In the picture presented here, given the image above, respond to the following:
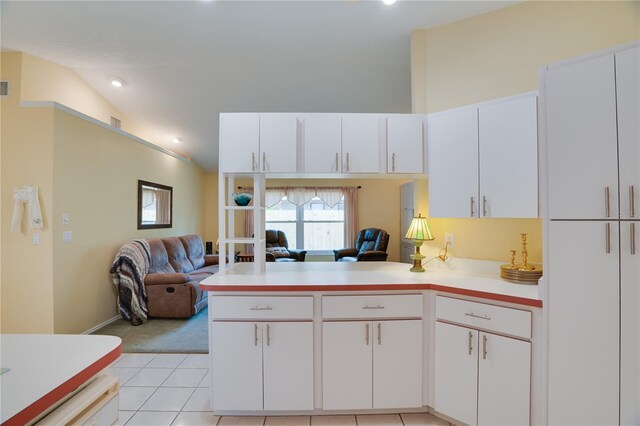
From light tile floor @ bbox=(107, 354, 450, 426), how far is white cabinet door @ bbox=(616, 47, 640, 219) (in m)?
1.65

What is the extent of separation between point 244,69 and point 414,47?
2003mm

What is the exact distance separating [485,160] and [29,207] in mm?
4072

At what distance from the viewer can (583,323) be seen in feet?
4.86

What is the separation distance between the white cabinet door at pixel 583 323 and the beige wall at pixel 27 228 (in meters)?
4.15

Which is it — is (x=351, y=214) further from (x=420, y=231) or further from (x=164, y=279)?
(x=420, y=231)

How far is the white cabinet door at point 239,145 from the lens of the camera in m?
2.21

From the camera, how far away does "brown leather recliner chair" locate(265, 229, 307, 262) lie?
19.2 feet

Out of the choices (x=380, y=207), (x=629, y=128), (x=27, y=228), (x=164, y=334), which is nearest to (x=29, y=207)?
(x=27, y=228)

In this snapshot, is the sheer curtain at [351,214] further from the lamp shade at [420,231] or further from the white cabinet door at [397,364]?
the white cabinet door at [397,364]

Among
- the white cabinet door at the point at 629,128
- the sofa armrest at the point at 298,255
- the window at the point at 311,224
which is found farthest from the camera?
the window at the point at 311,224

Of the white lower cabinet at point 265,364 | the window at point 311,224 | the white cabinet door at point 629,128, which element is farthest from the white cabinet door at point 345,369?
the window at point 311,224

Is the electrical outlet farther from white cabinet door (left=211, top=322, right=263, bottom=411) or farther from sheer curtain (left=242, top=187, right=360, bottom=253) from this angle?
sheer curtain (left=242, top=187, right=360, bottom=253)

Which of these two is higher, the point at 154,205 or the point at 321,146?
the point at 321,146

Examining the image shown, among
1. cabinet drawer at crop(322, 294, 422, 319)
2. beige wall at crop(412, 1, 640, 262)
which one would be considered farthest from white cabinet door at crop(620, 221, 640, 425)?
cabinet drawer at crop(322, 294, 422, 319)
